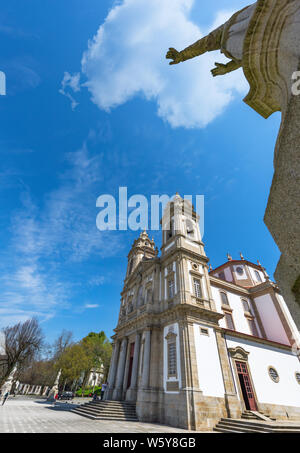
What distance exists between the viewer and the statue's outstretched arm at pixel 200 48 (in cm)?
416

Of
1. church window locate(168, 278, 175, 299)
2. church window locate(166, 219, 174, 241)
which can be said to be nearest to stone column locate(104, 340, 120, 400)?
church window locate(168, 278, 175, 299)

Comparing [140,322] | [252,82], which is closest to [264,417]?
[140,322]

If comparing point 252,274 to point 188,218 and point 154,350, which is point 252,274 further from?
point 154,350

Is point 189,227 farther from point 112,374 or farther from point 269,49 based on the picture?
point 269,49

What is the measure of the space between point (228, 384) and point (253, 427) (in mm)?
3687

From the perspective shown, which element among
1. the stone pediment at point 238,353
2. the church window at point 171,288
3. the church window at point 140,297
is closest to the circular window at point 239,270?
the church window at point 140,297

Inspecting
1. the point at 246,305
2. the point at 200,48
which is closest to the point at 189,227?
the point at 246,305

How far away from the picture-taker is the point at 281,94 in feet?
8.75

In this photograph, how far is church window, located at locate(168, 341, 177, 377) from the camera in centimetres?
1395

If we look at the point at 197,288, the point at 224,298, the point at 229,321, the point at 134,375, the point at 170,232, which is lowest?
the point at 134,375

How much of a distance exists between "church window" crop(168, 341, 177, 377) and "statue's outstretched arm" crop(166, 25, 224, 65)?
51.6 ft

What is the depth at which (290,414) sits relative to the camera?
15203 mm

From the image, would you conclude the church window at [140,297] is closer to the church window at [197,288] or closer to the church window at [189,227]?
the church window at [197,288]

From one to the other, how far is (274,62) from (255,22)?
0.69 meters
